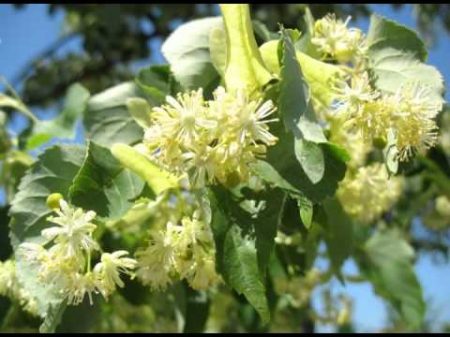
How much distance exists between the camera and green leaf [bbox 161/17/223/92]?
34.8 inches

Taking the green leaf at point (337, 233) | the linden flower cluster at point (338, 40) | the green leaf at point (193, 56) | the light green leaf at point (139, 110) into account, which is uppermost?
the green leaf at point (193, 56)

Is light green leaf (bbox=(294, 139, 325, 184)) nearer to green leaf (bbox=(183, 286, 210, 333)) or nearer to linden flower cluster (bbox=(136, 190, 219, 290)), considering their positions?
linden flower cluster (bbox=(136, 190, 219, 290))

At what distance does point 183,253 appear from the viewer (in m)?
0.80

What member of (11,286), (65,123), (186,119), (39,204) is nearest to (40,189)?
(39,204)

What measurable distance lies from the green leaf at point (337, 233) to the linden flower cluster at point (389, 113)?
0.27m

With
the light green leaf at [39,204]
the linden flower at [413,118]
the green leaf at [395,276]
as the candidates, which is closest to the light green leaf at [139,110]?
the light green leaf at [39,204]

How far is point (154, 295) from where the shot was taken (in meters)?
1.32

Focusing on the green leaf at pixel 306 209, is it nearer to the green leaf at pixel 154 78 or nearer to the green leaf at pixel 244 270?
the green leaf at pixel 244 270

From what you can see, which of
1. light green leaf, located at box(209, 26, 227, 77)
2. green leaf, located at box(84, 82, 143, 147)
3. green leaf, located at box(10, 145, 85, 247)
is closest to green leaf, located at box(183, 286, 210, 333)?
green leaf, located at box(84, 82, 143, 147)

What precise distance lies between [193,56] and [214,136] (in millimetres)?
236

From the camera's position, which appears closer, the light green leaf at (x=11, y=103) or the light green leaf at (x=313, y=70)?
the light green leaf at (x=313, y=70)

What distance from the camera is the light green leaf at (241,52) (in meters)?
0.77

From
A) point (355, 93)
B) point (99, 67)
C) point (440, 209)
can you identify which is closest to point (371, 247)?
point (440, 209)

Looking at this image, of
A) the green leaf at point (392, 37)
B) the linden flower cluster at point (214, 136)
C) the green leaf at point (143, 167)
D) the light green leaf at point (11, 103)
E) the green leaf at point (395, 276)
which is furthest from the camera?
the green leaf at point (395, 276)
